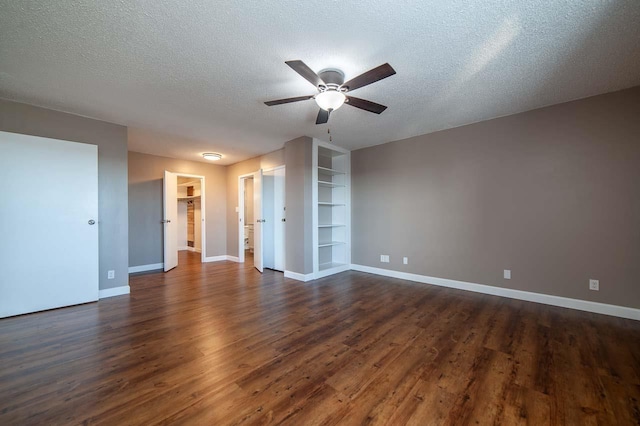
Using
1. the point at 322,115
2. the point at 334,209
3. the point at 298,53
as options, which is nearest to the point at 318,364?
the point at 322,115

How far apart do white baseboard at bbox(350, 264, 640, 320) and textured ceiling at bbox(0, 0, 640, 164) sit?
2.51 meters

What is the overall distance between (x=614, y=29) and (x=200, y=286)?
5.51 m

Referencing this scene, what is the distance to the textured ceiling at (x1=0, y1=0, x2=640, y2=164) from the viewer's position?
1706 millimetres

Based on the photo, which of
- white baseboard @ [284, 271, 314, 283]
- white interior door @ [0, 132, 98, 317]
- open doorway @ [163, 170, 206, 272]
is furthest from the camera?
open doorway @ [163, 170, 206, 272]

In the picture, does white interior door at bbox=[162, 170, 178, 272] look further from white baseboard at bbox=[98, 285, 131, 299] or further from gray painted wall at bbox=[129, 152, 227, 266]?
white baseboard at bbox=[98, 285, 131, 299]

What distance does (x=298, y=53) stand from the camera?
7.02ft

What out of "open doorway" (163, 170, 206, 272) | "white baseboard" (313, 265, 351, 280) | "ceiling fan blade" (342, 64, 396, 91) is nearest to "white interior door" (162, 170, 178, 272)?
"open doorway" (163, 170, 206, 272)

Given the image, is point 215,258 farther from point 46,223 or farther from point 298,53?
point 298,53

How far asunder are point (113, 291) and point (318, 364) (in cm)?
349

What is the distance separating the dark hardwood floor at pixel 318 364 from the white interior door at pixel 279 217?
2.01 metres

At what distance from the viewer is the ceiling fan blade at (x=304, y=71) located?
183cm

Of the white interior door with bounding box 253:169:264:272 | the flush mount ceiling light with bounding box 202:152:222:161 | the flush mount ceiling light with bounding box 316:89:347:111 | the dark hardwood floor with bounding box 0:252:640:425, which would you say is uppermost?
the flush mount ceiling light with bounding box 202:152:222:161

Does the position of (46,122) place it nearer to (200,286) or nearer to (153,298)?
(153,298)

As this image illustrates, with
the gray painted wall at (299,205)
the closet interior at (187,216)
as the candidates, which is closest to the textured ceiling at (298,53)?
the gray painted wall at (299,205)
